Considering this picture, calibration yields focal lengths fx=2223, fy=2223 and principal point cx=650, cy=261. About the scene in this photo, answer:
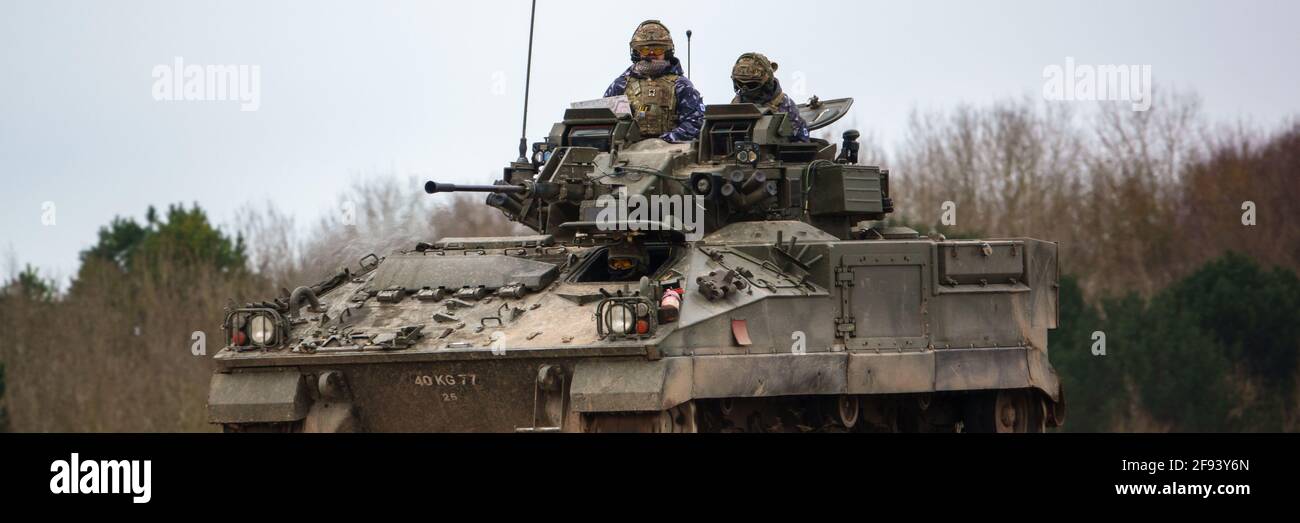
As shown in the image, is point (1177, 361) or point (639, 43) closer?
point (639, 43)

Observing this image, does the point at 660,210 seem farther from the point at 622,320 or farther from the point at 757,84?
the point at 757,84

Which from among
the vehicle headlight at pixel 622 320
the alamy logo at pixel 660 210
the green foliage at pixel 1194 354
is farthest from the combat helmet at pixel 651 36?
the green foliage at pixel 1194 354

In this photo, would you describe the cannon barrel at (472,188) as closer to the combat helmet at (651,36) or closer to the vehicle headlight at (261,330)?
the vehicle headlight at (261,330)

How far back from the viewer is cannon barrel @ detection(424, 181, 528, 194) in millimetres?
20609

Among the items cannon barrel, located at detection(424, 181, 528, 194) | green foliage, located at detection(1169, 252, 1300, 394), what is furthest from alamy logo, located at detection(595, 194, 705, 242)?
green foliage, located at detection(1169, 252, 1300, 394)

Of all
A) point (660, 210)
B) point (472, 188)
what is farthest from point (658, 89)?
point (472, 188)

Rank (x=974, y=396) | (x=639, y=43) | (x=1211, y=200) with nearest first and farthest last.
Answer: (x=974, y=396) → (x=639, y=43) → (x=1211, y=200)

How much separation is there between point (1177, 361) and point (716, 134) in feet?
61.8

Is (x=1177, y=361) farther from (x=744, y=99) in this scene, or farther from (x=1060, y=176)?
(x=744, y=99)

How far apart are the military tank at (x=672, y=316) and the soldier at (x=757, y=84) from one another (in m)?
1.30

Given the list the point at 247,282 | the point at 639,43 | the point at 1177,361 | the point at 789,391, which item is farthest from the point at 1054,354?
the point at 789,391

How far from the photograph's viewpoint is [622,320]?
62.2ft

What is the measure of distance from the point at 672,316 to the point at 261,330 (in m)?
3.88

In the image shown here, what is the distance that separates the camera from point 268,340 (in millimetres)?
20188
